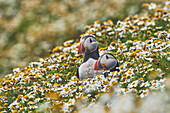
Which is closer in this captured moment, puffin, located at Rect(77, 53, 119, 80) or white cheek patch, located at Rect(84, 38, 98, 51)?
puffin, located at Rect(77, 53, 119, 80)

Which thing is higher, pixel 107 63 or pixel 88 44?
pixel 88 44

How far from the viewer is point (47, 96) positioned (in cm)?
424

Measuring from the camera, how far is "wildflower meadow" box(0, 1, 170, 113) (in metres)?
3.78

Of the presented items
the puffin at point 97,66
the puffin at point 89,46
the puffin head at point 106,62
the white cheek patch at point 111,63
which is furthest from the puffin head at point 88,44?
the white cheek patch at point 111,63

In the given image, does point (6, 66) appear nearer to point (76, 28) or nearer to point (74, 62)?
point (76, 28)

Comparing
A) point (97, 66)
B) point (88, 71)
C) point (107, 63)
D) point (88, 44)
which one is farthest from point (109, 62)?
point (88, 44)

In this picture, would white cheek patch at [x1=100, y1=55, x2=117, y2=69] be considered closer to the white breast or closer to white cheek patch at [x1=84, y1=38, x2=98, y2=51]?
the white breast

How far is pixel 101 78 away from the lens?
4363mm

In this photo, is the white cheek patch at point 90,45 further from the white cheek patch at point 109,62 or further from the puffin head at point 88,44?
the white cheek patch at point 109,62

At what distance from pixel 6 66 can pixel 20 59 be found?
1.13 feet

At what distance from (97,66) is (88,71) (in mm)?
160

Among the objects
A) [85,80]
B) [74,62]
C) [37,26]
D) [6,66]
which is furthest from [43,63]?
[37,26]

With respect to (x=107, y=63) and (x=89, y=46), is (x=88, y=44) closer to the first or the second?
(x=89, y=46)

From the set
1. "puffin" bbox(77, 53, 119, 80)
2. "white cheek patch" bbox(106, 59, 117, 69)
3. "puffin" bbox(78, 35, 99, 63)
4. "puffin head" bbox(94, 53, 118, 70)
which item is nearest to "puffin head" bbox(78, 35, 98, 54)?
"puffin" bbox(78, 35, 99, 63)
